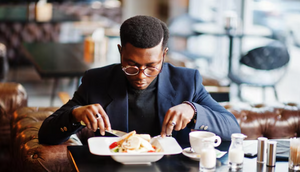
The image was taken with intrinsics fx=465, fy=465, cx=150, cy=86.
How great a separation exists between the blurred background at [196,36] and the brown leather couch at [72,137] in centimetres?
104

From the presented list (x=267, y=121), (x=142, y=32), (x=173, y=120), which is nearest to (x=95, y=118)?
(x=173, y=120)

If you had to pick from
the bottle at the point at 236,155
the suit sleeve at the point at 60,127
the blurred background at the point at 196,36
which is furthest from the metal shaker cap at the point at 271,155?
the blurred background at the point at 196,36

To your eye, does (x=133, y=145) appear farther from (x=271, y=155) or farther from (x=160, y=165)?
(x=271, y=155)

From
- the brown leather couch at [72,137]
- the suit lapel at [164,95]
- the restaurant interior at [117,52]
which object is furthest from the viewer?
the restaurant interior at [117,52]

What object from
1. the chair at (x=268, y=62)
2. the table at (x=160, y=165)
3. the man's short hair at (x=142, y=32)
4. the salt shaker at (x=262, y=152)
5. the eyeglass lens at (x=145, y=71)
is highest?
the man's short hair at (x=142, y=32)

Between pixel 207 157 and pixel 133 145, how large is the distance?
0.27 m

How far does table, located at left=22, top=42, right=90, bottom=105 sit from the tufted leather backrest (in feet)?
5.73

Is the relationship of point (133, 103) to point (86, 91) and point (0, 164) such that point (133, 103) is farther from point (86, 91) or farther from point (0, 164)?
point (0, 164)

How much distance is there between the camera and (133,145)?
5.31 feet

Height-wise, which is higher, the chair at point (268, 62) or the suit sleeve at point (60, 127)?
the suit sleeve at point (60, 127)

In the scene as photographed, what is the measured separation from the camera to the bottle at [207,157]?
1.51 m

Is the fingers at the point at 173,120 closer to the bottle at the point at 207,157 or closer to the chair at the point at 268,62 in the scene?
the bottle at the point at 207,157

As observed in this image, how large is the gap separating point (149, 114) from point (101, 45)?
106 inches

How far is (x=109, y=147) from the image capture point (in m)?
1.70
